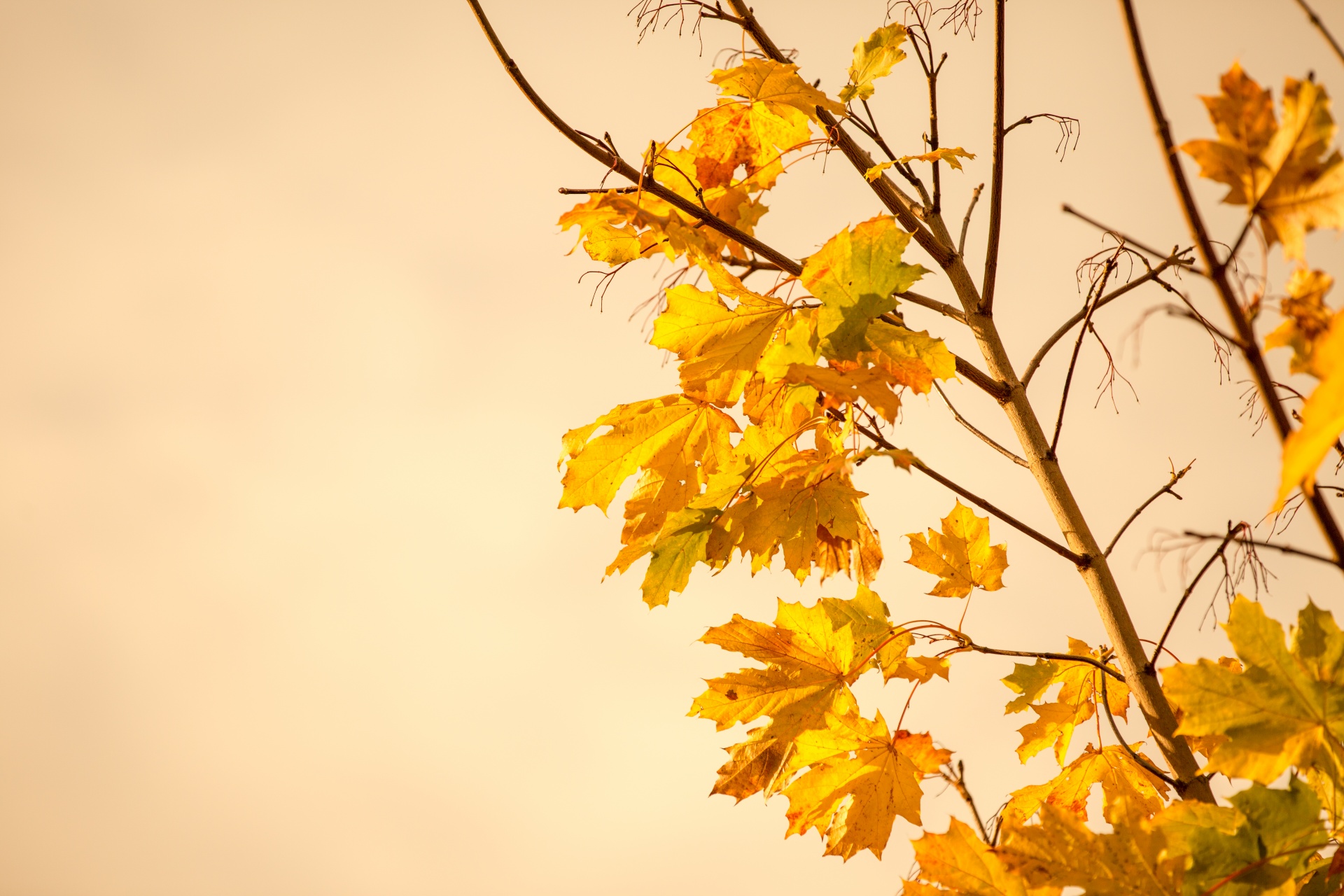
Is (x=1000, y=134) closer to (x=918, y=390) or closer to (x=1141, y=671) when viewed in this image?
(x=918, y=390)

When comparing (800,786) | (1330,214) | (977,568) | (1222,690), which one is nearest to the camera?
(1330,214)

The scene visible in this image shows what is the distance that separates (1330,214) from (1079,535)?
48 cm

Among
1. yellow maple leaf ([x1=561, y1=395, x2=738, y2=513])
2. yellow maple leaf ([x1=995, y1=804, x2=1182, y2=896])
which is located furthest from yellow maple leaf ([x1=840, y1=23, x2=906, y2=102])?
yellow maple leaf ([x1=995, y1=804, x2=1182, y2=896])

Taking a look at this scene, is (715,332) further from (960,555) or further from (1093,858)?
(1093,858)

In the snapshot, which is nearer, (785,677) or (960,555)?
(785,677)

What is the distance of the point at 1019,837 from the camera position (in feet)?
2.52

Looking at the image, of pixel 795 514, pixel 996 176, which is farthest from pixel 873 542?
pixel 996 176

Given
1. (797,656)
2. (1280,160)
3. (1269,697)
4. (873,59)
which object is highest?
(873,59)

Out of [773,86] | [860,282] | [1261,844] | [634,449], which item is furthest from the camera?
[634,449]

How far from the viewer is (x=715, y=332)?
1006 millimetres

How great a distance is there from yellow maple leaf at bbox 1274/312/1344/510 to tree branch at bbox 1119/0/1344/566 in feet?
0.20

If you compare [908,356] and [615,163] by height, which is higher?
[615,163]

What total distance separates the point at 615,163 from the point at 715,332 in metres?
0.22

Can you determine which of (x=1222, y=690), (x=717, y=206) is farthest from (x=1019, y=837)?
(x=717, y=206)
